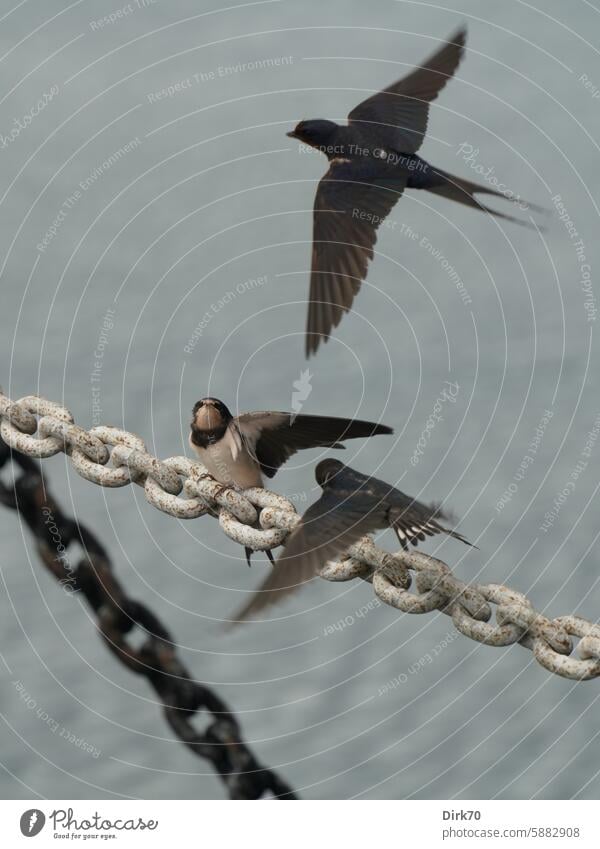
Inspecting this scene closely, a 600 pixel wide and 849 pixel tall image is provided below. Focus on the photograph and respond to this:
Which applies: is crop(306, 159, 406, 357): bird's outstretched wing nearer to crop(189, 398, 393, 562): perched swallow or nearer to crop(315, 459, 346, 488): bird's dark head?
crop(189, 398, 393, 562): perched swallow

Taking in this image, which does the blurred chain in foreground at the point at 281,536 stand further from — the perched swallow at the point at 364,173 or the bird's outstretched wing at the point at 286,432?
the perched swallow at the point at 364,173

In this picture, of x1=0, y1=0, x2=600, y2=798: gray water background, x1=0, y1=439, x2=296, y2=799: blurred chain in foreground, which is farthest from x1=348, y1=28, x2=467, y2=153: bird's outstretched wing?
x1=0, y1=439, x2=296, y2=799: blurred chain in foreground

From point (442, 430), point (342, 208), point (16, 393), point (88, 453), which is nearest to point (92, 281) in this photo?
point (16, 393)

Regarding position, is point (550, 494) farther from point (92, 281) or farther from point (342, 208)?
point (92, 281)

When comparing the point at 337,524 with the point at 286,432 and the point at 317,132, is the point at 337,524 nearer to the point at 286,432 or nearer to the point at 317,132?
the point at 286,432

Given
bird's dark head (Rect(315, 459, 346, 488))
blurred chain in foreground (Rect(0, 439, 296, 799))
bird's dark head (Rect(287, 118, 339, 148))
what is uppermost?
bird's dark head (Rect(287, 118, 339, 148))

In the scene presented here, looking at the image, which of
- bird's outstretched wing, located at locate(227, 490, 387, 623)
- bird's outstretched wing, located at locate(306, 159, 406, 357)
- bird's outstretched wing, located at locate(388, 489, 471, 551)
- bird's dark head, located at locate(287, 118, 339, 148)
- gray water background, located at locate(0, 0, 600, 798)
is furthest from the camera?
gray water background, located at locate(0, 0, 600, 798)

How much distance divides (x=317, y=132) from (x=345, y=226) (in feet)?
0.84

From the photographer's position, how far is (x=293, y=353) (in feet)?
11.0

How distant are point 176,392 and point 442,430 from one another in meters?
0.64

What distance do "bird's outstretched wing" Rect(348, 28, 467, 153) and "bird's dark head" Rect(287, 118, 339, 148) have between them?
65 mm

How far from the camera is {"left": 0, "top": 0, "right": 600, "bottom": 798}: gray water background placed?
267cm

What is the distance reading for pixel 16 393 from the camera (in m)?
3.24

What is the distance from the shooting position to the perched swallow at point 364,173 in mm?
2391
